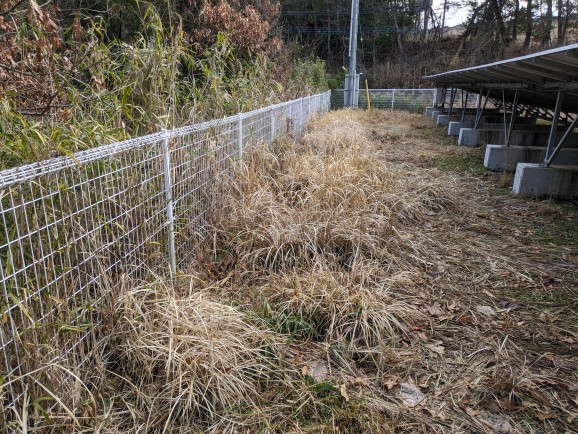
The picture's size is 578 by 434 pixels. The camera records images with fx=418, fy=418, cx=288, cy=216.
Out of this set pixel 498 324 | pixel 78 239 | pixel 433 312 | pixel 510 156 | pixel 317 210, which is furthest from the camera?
pixel 510 156

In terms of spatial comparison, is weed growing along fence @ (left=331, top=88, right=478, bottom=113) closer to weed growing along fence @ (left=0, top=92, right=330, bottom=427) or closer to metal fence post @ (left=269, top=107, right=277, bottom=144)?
metal fence post @ (left=269, top=107, right=277, bottom=144)

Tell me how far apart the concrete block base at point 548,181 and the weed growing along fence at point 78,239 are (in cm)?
436

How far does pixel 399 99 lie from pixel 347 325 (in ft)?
61.3

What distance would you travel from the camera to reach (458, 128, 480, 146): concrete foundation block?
9.45 metres

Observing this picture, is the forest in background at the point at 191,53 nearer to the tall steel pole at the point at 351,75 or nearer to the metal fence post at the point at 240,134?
the metal fence post at the point at 240,134

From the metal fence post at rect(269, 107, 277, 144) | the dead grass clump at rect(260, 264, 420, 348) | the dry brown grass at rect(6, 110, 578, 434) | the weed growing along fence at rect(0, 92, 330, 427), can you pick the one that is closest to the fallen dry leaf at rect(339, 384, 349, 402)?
the dry brown grass at rect(6, 110, 578, 434)

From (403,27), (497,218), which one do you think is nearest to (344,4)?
(403,27)

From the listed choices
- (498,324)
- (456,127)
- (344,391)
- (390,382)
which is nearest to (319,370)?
(344,391)

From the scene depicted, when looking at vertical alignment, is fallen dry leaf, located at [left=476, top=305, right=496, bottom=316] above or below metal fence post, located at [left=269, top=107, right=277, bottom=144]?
below

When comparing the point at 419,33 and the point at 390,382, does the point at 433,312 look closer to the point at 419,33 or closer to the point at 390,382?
the point at 390,382

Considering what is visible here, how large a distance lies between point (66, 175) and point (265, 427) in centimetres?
143

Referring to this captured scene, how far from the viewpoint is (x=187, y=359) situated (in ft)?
6.62

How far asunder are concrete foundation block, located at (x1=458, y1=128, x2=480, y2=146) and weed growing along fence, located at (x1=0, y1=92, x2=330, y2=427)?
798cm

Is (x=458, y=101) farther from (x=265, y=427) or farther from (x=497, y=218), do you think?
(x=265, y=427)
